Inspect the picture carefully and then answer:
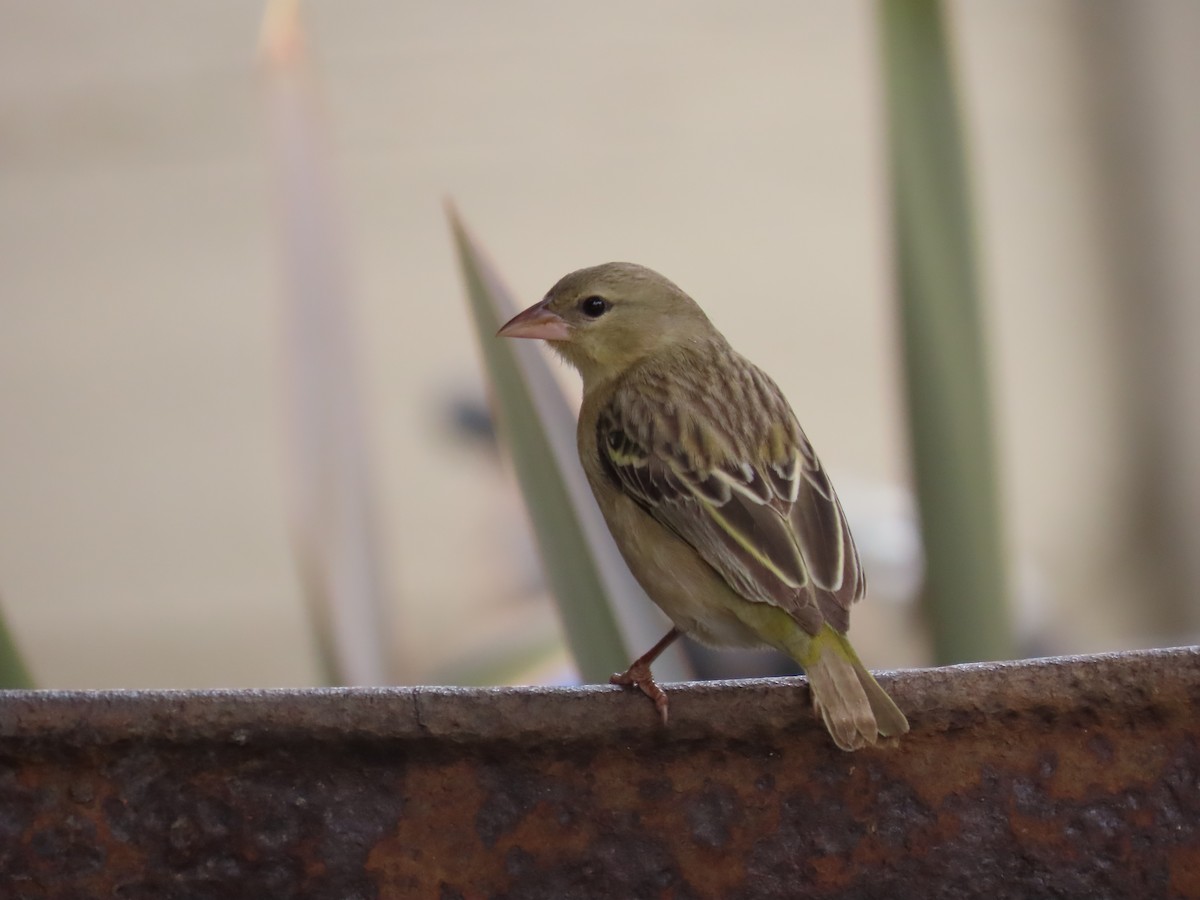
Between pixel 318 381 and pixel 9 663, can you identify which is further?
pixel 318 381

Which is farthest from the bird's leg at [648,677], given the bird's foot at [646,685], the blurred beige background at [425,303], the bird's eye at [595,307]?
the blurred beige background at [425,303]

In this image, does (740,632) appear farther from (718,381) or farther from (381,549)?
(381,549)

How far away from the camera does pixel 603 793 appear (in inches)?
48.0

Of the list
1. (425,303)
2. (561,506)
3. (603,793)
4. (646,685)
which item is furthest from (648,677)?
(425,303)

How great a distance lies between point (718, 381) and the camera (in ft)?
7.25

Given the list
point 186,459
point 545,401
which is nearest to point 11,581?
point 186,459

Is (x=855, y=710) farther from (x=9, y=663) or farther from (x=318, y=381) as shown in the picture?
(x=318, y=381)

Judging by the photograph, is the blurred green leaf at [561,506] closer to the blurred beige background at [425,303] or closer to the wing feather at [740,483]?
the wing feather at [740,483]

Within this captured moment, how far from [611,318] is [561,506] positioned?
479mm

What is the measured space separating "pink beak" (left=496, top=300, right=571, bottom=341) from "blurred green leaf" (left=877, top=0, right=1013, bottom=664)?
0.50 metres

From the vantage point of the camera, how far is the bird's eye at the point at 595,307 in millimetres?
2369

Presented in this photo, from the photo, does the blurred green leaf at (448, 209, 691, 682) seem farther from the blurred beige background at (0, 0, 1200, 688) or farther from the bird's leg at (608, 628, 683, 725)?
the blurred beige background at (0, 0, 1200, 688)

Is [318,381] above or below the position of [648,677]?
above

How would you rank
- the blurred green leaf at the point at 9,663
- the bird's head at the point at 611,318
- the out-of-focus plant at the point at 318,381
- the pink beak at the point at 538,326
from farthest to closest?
the bird's head at the point at 611,318, the out-of-focus plant at the point at 318,381, the pink beak at the point at 538,326, the blurred green leaf at the point at 9,663
